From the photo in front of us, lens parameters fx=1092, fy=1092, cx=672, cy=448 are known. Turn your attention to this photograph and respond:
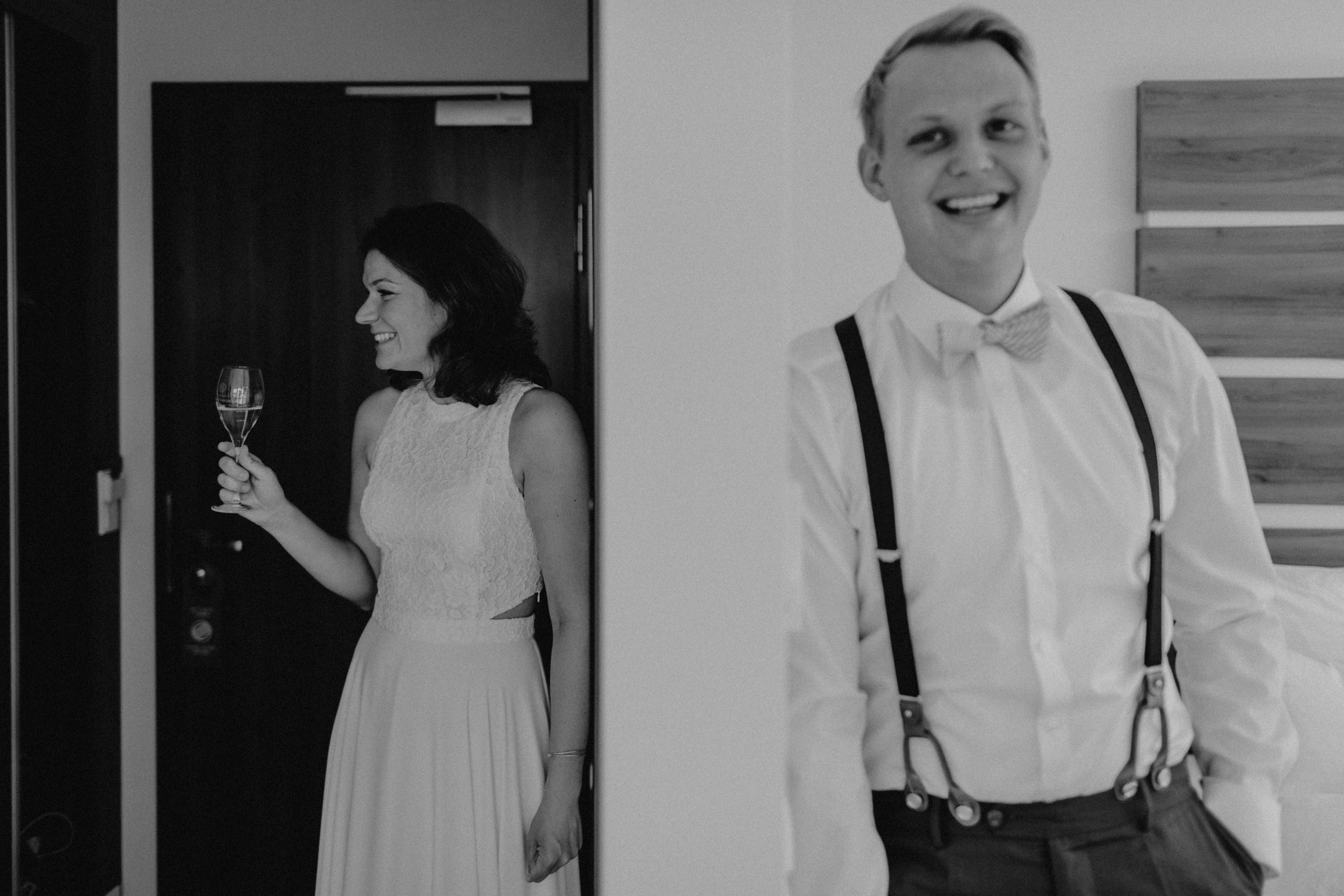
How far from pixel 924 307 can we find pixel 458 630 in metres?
0.97

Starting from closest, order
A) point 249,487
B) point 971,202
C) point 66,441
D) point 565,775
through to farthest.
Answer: point 971,202 < point 565,775 < point 249,487 < point 66,441

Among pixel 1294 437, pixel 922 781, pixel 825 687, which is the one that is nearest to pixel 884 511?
pixel 825 687

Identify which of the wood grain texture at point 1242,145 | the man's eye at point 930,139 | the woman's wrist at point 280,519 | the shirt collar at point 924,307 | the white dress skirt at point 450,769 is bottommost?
the white dress skirt at point 450,769

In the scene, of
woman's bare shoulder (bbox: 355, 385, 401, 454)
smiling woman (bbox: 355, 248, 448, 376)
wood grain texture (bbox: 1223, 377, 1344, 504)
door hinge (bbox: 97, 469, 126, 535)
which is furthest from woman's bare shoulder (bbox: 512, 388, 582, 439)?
door hinge (bbox: 97, 469, 126, 535)

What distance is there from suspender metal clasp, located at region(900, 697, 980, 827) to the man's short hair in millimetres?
605

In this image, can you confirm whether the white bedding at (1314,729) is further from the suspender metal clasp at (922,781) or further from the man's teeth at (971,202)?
the man's teeth at (971,202)

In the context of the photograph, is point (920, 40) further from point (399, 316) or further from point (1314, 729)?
point (1314, 729)

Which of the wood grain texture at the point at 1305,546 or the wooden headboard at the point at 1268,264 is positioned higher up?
the wooden headboard at the point at 1268,264

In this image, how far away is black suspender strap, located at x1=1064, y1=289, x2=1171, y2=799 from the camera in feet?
3.77

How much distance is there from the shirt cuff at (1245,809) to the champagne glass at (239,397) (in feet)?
4.85

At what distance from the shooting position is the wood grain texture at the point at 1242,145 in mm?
1442

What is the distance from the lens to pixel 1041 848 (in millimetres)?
1140

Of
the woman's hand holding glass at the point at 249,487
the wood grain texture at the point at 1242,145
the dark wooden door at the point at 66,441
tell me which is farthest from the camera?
the dark wooden door at the point at 66,441

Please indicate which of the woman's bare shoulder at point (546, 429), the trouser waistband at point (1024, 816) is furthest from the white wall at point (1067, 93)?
the woman's bare shoulder at point (546, 429)
